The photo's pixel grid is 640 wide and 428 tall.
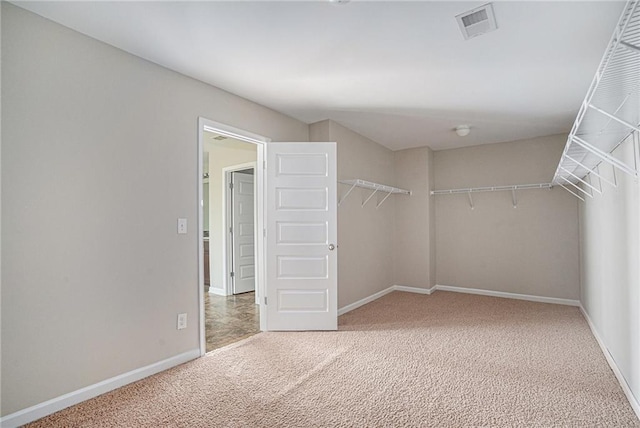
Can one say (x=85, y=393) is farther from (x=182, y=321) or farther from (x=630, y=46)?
(x=630, y=46)

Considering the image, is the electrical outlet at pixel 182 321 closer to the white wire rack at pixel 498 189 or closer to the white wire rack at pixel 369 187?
the white wire rack at pixel 369 187

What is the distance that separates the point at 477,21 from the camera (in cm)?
200

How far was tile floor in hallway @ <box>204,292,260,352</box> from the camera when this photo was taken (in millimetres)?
3360

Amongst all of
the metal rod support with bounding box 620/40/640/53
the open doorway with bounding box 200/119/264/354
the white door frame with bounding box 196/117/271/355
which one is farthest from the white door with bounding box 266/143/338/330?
the metal rod support with bounding box 620/40/640/53

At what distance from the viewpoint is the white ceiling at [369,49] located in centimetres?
192

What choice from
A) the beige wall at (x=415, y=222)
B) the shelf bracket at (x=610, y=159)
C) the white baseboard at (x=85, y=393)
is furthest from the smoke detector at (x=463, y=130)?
the white baseboard at (x=85, y=393)

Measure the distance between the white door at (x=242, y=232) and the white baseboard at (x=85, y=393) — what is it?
2628 mm

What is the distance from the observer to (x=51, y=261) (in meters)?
2.01

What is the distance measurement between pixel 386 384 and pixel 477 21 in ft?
7.98

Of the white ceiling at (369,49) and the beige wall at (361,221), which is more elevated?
the white ceiling at (369,49)

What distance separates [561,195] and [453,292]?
80.5 inches

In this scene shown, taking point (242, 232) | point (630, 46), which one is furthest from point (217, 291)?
point (630, 46)

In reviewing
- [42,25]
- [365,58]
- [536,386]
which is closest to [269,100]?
[365,58]

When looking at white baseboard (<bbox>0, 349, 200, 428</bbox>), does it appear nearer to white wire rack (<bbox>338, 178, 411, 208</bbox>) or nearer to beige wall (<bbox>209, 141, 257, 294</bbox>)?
white wire rack (<bbox>338, 178, 411, 208</bbox>)
